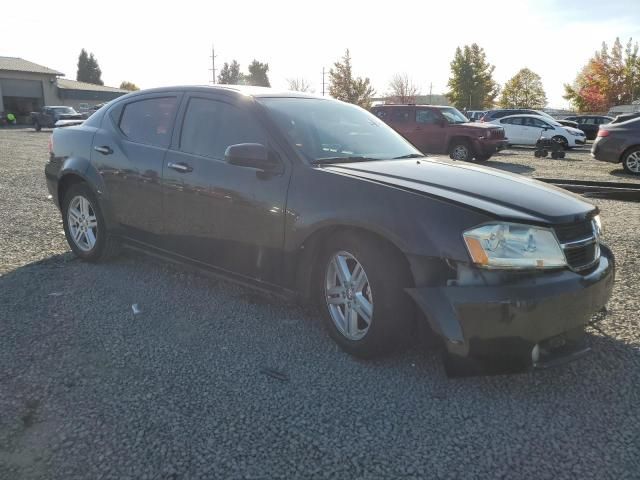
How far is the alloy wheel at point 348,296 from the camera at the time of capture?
10.4 ft

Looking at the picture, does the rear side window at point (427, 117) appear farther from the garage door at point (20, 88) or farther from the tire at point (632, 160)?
the garage door at point (20, 88)

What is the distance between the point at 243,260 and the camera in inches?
148

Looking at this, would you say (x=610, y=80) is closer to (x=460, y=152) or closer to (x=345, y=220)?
(x=460, y=152)

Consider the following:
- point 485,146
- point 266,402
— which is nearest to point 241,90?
point 266,402

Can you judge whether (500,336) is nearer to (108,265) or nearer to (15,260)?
(108,265)

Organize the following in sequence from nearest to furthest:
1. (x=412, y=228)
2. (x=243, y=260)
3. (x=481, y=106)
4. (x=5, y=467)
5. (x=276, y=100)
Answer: (x=5, y=467)
(x=412, y=228)
(x=243, y=260)
(x=276, y=100)
(x=481, y=106)

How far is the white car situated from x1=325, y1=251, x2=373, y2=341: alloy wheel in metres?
20.8

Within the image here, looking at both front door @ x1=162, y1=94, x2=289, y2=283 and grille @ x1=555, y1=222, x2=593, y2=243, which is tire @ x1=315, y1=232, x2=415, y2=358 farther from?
grille @ x1=555, y1=222, x2=593, y2=243

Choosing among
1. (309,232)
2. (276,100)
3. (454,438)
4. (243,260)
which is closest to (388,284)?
(309,232)

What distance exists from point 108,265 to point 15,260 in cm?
96

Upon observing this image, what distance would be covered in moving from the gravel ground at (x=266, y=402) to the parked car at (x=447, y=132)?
38.8 feet

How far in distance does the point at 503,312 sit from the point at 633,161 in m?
12.6

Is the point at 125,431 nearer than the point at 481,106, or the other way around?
the point at 125,431

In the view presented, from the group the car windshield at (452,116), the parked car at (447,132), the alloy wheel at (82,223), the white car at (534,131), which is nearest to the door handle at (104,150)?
the alloy wheel at (82,223)
